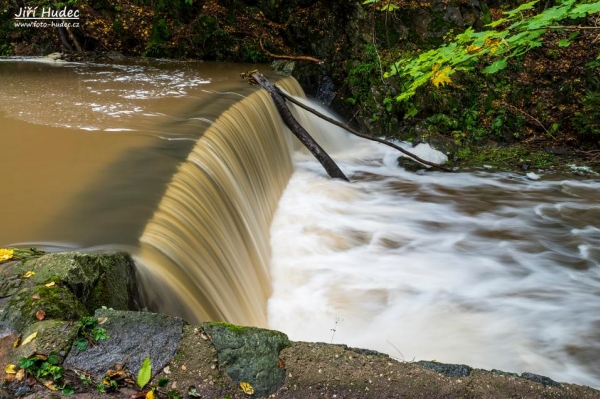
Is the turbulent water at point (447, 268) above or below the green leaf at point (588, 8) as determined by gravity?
below

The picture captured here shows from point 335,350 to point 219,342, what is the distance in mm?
451

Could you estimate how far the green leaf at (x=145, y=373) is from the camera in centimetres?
167

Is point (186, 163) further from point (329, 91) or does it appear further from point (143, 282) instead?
point (329, 91)

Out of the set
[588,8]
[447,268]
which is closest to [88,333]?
[588,8]

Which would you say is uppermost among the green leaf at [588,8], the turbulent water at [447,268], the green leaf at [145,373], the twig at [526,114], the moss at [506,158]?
the green leaf at [588,8]

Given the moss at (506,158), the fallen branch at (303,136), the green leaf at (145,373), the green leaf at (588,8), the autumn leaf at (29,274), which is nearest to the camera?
the green leaf at (145,373)

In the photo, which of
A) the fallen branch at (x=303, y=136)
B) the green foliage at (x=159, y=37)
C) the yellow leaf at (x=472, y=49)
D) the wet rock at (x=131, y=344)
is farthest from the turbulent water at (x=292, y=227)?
the green foliage at (x=159, y=37)

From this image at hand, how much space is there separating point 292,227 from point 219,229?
193 centimetres

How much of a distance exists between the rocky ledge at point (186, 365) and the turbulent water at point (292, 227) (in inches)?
29.1

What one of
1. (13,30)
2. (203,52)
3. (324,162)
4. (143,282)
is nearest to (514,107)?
(324,162)

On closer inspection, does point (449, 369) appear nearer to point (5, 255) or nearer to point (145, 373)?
point (145, 373)

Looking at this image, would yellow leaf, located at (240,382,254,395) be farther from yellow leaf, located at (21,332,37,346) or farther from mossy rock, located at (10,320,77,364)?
yellow leaf, located at (21,332,37,346)

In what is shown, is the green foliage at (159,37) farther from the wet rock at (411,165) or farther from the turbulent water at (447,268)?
the wet rock at (411,165)

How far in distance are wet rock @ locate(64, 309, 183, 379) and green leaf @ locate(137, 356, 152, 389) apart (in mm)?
21
